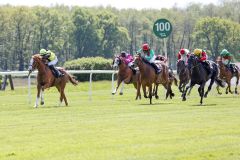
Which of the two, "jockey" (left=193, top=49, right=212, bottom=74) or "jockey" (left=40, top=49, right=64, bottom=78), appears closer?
"jockey" (left=40, top=49, right=64, bottom=78)

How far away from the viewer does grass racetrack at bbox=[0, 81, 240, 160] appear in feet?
34.6

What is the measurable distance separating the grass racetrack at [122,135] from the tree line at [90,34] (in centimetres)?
7932

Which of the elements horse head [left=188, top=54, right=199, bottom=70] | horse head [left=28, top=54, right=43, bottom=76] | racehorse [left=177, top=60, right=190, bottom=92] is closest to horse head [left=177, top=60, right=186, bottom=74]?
racehorse [left=177, top=60, right=190, bottom=92]

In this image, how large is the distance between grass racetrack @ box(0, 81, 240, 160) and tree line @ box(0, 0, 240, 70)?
79.3 metres

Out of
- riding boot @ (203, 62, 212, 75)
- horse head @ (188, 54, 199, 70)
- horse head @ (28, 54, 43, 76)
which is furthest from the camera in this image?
riding boot @ (203, 62, 212, 75)

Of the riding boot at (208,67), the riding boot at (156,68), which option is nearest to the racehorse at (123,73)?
the riding boot at (156,68)

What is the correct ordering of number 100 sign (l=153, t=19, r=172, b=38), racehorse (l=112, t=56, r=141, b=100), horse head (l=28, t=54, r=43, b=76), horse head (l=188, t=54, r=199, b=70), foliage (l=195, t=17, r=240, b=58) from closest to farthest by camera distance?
horse head (l=28, t=54, r=43, b=76)
horse head (l=188, t=54, r=199, b=70)
number 100 sign (l=153, t=19, r=172, b=38)
racehorse (l=112, t=56, r=141, b=100)
foliage (l=195, t=17, r=240, b=58)

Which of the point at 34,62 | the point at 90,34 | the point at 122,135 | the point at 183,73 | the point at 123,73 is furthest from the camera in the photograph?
the point at 90,34

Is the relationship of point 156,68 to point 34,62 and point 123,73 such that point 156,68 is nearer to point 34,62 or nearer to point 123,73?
point 34,62

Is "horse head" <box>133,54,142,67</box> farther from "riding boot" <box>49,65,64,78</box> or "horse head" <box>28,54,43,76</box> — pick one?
"horse head" <box>28,54,43,76</box>

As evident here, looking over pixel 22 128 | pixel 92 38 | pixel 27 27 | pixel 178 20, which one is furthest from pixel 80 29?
pixel 22 128

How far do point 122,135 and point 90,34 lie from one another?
93.5 metres

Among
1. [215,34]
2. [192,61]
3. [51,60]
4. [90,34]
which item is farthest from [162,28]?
[90,34]

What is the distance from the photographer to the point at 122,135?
42.2 ft
